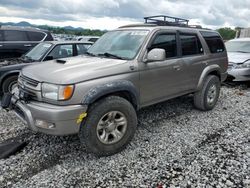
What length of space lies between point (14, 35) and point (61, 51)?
3367 mm

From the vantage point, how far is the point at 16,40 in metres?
8.65

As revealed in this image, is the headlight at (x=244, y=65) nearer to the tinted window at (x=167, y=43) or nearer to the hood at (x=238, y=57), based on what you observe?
the hood at (x=238, y=57)

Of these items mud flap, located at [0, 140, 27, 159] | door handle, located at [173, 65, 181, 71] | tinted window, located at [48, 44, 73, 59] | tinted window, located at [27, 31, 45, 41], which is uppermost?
tinted window, located at [27, 31, 45, 41]

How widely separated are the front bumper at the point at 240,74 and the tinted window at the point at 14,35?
24.9ft

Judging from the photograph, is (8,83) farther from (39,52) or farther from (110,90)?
(110,90)

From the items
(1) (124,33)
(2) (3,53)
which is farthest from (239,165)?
(2) (3,53)

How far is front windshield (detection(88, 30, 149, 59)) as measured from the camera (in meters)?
3.89

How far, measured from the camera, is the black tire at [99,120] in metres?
3.16

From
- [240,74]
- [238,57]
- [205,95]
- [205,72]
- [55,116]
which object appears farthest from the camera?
[238,57]

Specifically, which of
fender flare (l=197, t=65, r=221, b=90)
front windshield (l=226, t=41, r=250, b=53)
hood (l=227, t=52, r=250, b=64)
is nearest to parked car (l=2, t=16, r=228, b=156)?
fender flare (l=197, t=65, r=221, b=90)

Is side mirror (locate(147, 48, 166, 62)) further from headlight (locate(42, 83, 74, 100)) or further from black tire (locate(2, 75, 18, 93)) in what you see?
black tire (locate(2, 75, 18, 93))

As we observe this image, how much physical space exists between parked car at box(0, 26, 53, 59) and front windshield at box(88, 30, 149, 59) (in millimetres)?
5231

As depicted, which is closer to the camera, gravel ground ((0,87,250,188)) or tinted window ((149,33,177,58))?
gravel ground ((0,87,250,188))

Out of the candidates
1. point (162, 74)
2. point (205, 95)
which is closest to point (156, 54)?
point (162, 74)
